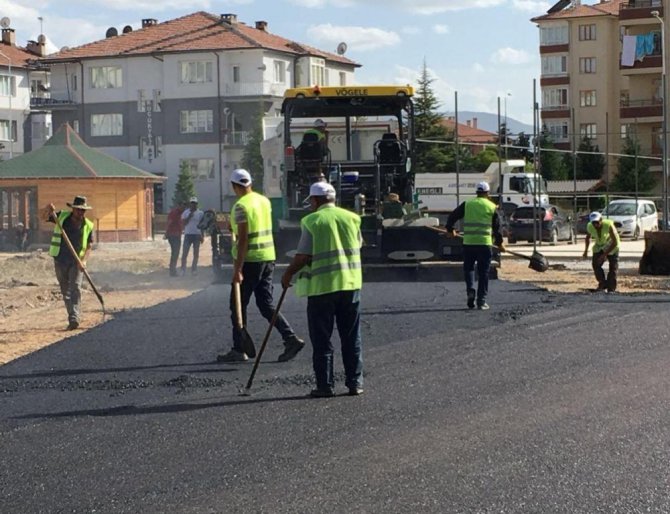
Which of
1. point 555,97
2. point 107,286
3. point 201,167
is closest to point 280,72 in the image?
point 201,167

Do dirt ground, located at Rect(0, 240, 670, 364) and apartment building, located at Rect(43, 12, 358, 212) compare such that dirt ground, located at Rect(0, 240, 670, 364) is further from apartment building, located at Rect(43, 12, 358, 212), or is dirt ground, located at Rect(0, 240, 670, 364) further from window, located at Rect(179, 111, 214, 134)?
window, located at Rect(179, 111, 214, 134)

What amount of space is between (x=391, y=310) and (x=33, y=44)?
78395mm

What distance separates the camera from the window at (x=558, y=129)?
77.9 m

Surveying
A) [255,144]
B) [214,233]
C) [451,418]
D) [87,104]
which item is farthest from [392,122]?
[87,104]

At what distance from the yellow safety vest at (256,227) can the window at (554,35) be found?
72019mm

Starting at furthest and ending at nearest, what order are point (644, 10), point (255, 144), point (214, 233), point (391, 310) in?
point (644, 10), point (255, 144), point (214, 233), point (391, 310)

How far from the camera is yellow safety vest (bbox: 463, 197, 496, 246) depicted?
16.6 m

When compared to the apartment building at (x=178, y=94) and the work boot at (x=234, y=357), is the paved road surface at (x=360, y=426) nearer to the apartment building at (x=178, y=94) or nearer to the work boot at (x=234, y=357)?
the work boot at (x=234, y=357)

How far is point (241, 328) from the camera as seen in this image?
1177cm

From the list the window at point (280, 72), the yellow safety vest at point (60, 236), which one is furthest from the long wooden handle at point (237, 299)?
the window at point (280, 72)

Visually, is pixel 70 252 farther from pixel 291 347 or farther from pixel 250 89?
pixel 250 89

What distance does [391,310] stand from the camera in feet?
53.5

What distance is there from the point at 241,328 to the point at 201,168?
5768cm

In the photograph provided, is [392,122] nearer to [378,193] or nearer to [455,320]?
[378,193]
